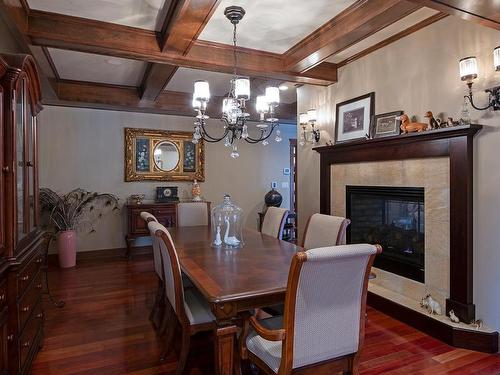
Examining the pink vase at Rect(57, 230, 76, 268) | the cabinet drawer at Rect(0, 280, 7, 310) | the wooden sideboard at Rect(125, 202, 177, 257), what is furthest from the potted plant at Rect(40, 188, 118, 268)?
the cabinet drawer at Rect(0, 280, 7, 310)

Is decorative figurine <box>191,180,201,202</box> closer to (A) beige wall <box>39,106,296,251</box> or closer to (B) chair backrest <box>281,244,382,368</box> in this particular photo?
(A) beige wall <box>39,106,296,251</box>

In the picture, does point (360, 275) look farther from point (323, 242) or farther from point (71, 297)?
point (71, 297)

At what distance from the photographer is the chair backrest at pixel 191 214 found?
396 centimetres

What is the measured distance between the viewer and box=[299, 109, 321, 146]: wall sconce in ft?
13.8

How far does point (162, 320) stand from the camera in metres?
2.89

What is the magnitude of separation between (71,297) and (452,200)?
3.77 m

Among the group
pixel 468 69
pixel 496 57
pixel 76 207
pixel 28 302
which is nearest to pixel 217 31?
pixel 468 69

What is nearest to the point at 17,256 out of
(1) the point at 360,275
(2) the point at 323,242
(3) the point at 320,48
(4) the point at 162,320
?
Result: (4) the point at 162,320

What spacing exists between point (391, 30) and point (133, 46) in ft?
7.60

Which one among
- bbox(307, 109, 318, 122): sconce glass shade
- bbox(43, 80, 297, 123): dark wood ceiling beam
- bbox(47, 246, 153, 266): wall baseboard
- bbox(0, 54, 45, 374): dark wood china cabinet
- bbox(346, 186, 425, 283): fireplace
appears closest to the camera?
→ bbox(0, 54, 45, 374): dark wood china cabinet

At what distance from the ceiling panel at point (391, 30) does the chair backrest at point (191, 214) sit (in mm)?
2322

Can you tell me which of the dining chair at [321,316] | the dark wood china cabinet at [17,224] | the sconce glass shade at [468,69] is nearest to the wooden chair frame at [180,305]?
the dining chair at [321,316]

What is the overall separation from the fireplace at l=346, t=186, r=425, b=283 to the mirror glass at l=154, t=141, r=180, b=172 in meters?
3.19

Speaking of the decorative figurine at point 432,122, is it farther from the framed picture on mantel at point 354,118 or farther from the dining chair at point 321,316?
the dining chair at point 321,316
